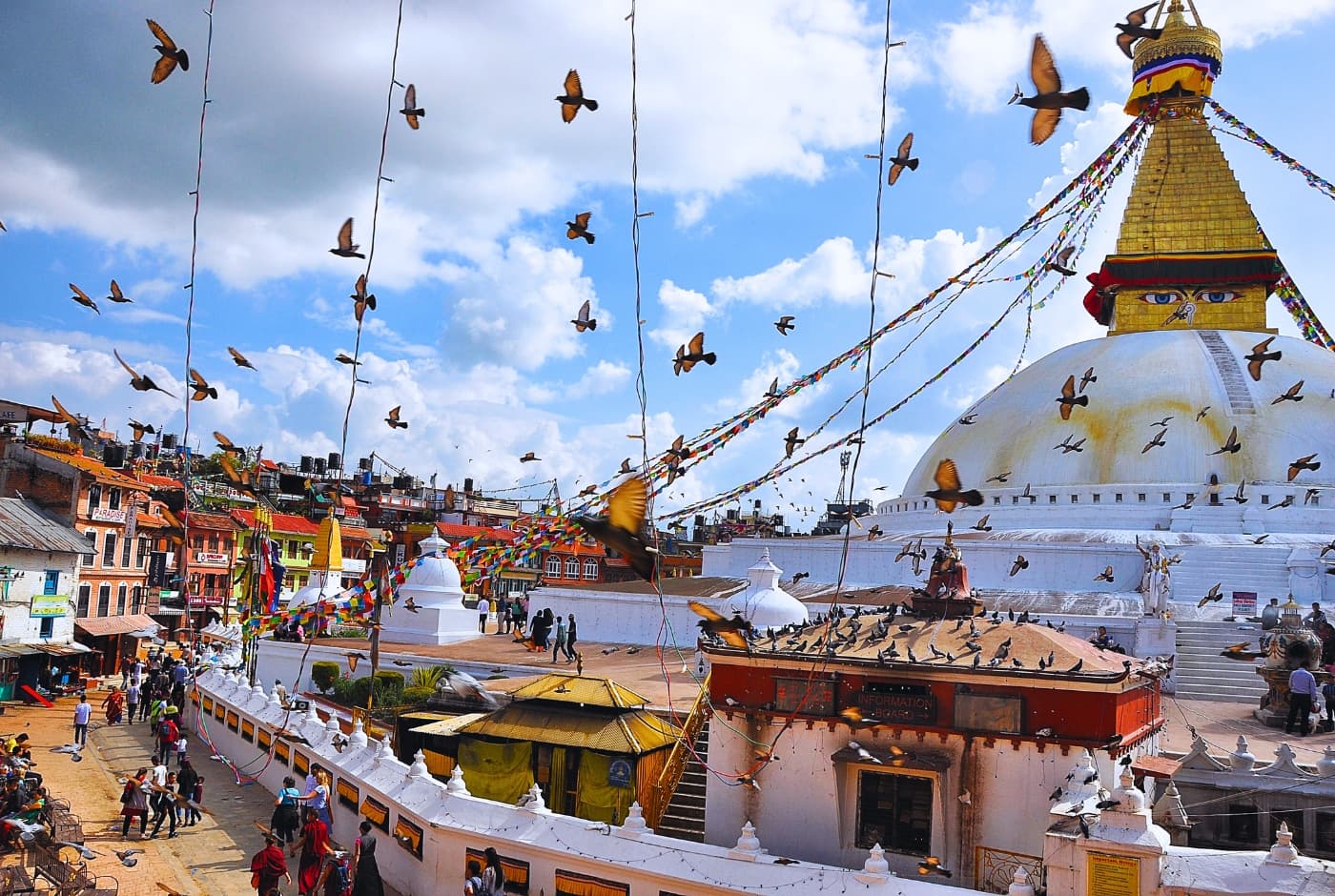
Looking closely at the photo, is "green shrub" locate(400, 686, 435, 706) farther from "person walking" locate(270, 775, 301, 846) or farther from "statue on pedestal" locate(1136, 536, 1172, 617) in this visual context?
"statue on pedestal" locate(1136, 536, 1172, 617)

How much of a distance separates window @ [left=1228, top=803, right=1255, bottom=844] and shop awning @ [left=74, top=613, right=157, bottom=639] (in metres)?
28.8

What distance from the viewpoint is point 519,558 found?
734 inches

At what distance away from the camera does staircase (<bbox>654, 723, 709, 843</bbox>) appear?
1245 centimetres

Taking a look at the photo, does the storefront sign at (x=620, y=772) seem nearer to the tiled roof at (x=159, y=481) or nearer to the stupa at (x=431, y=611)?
the stupa at (x=431, y=611)

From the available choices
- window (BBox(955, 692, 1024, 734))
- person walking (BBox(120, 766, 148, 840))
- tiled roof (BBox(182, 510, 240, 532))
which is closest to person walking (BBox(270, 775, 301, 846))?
person walking (BBox(120, 766, 148, 840))

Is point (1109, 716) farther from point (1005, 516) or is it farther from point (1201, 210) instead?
point (1201, 210)

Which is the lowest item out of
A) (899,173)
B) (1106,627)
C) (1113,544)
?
(1106,627)

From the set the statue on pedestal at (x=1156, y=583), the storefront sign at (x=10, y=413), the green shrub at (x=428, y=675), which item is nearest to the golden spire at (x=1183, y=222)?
the statue on pedestal at (x=1156, y=583)

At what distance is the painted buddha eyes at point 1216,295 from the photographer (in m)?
34.7

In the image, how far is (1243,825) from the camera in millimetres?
10234

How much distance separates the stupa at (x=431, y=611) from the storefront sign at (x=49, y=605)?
8.83 meters

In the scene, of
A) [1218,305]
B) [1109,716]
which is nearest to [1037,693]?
[1109,716]

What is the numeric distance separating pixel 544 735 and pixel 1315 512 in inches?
860

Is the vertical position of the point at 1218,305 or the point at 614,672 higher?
the point at 1218,305
